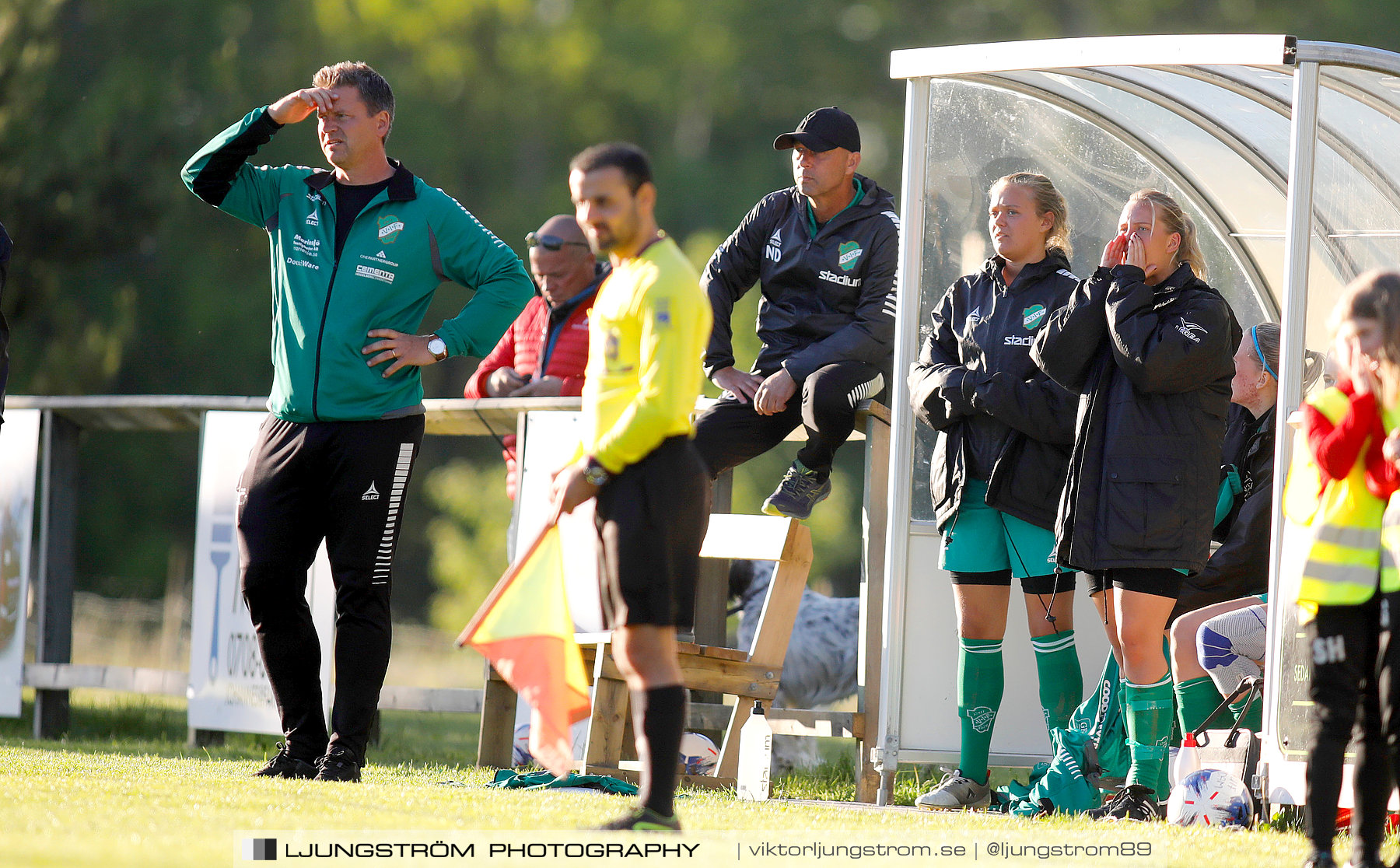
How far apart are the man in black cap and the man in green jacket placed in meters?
1.01

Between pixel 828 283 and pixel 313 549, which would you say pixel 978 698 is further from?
pixel 313 549

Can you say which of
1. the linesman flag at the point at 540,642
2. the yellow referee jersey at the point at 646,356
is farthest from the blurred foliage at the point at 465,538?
the yellow referee jersey at the point at 646,356

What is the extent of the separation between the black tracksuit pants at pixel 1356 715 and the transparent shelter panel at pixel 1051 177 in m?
2.58

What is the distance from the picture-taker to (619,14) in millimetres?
35094

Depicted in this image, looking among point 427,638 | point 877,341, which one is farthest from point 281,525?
point 427,638

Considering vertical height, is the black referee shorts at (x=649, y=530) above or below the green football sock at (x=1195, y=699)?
above

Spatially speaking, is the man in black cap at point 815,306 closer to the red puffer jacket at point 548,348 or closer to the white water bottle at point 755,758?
the white water bottle at point 755,758

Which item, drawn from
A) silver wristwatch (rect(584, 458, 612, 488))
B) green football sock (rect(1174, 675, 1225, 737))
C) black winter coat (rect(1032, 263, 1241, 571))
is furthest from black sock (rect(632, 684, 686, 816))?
green football sock (rect(1174, 675, 1225, 737))

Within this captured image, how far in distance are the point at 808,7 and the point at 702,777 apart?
28.4 metres

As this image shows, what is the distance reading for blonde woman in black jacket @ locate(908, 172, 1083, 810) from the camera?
19.4 feet

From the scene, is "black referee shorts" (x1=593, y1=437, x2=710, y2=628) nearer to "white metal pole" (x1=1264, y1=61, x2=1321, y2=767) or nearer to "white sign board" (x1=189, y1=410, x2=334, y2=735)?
"white metal pole" (x1=1264, y1=61, x2=1321, y2=767)

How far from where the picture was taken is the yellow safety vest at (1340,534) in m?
4.14

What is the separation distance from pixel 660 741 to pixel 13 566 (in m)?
5.19

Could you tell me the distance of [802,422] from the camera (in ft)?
21.4
